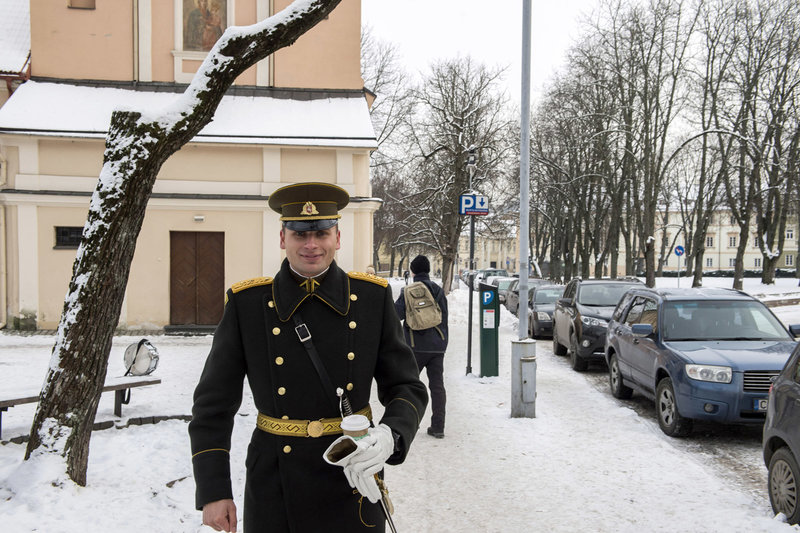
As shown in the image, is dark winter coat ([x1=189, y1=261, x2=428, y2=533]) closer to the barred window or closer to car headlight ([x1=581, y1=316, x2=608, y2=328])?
car headlight ([x1=581, y1=316, x2=608, y2=328])

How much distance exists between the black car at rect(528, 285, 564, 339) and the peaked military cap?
57.6 ft

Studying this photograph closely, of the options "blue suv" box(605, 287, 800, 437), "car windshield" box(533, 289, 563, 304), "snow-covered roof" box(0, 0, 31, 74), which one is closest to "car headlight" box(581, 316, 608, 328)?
"blue suv" box(605, 287, 800, 437)

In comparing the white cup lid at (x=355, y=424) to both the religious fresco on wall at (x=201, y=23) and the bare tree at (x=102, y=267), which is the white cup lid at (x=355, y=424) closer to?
the bare tree at (x=102, y=267)

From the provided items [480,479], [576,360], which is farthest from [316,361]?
[576,360]

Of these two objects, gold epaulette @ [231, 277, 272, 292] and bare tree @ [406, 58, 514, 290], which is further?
bare tree @ [406, 58, 514, 290]

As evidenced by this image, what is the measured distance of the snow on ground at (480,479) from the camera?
4.94m

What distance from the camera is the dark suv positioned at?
526 inches

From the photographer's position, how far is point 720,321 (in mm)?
9055

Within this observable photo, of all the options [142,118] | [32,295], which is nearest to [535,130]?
[32,295]

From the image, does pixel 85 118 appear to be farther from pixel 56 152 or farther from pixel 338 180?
pixel 338 180

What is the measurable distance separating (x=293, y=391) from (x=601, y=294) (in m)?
13.4

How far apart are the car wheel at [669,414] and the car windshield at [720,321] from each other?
30.9 inches

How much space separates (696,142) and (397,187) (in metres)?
18.8

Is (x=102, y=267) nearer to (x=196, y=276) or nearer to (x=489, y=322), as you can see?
(x=489, y=322)
